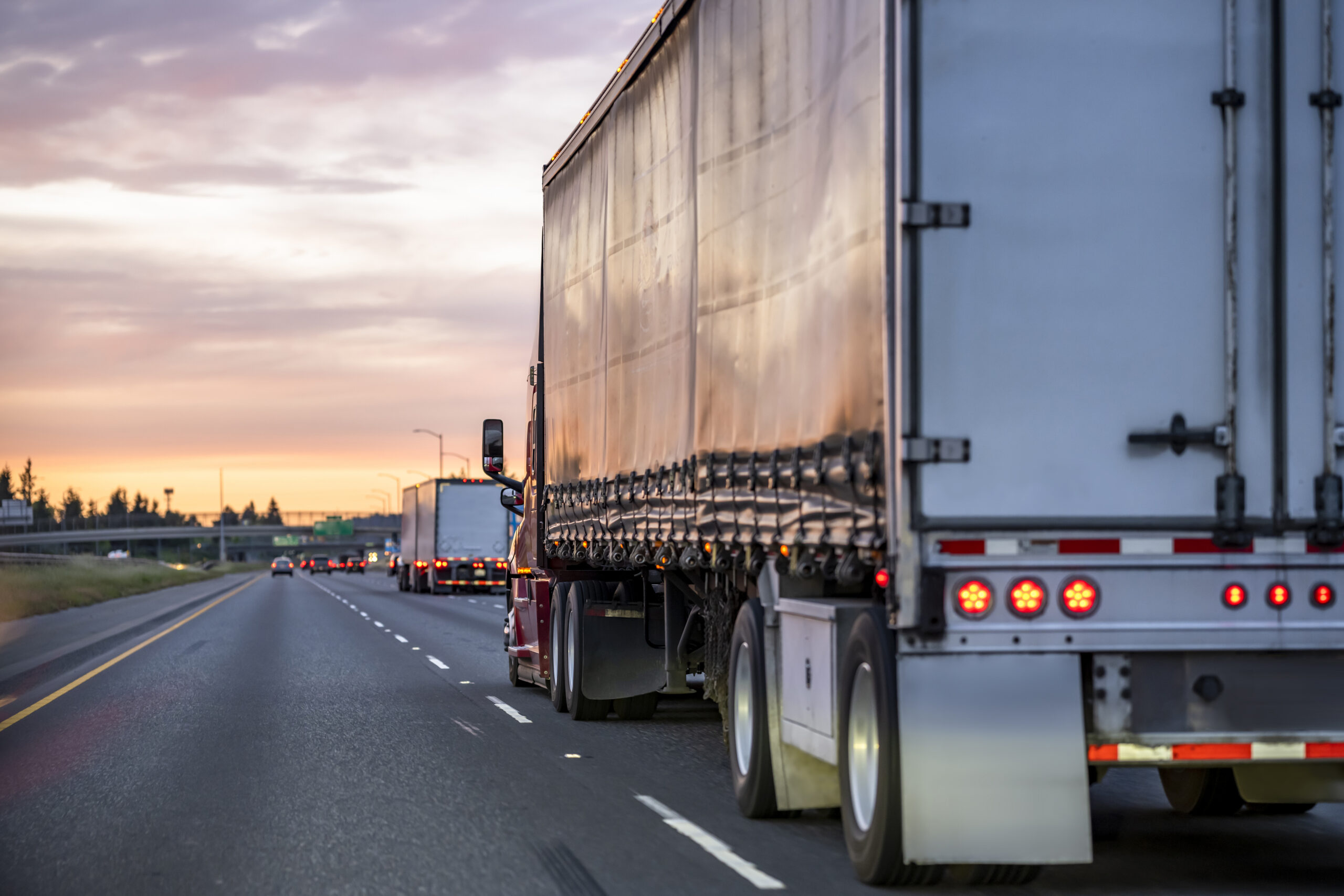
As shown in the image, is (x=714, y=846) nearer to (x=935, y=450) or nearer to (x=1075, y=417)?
(x=935, y=450)

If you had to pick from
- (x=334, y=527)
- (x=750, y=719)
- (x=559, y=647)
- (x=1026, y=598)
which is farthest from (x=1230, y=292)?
(x=334, y=527)

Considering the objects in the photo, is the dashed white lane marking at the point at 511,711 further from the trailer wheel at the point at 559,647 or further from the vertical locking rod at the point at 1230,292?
the vertical locking rod at the point at 1230,292

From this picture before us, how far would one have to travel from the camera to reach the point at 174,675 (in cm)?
2098

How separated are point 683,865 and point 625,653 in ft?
21.3

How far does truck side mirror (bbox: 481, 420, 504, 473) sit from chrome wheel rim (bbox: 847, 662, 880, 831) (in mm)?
9826

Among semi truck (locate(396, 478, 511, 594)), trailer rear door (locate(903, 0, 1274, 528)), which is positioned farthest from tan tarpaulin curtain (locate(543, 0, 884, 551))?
semi truck (locate(396, 478, 511, 594))

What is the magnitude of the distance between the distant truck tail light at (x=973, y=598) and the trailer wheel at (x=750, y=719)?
2430 mm

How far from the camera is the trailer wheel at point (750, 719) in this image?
8.91 m

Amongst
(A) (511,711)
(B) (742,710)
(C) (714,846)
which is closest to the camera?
(C) (714,846)

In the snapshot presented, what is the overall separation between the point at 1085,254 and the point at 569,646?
9.11 metres

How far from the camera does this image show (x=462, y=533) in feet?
192

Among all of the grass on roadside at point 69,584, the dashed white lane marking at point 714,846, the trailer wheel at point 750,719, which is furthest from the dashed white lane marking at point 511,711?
the grass on roadside at point 69,584

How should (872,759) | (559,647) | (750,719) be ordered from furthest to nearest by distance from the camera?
(559,647) → (750,719) → (872,759)

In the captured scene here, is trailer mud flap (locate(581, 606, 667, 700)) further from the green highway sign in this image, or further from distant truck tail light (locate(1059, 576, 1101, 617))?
the green highway sign
